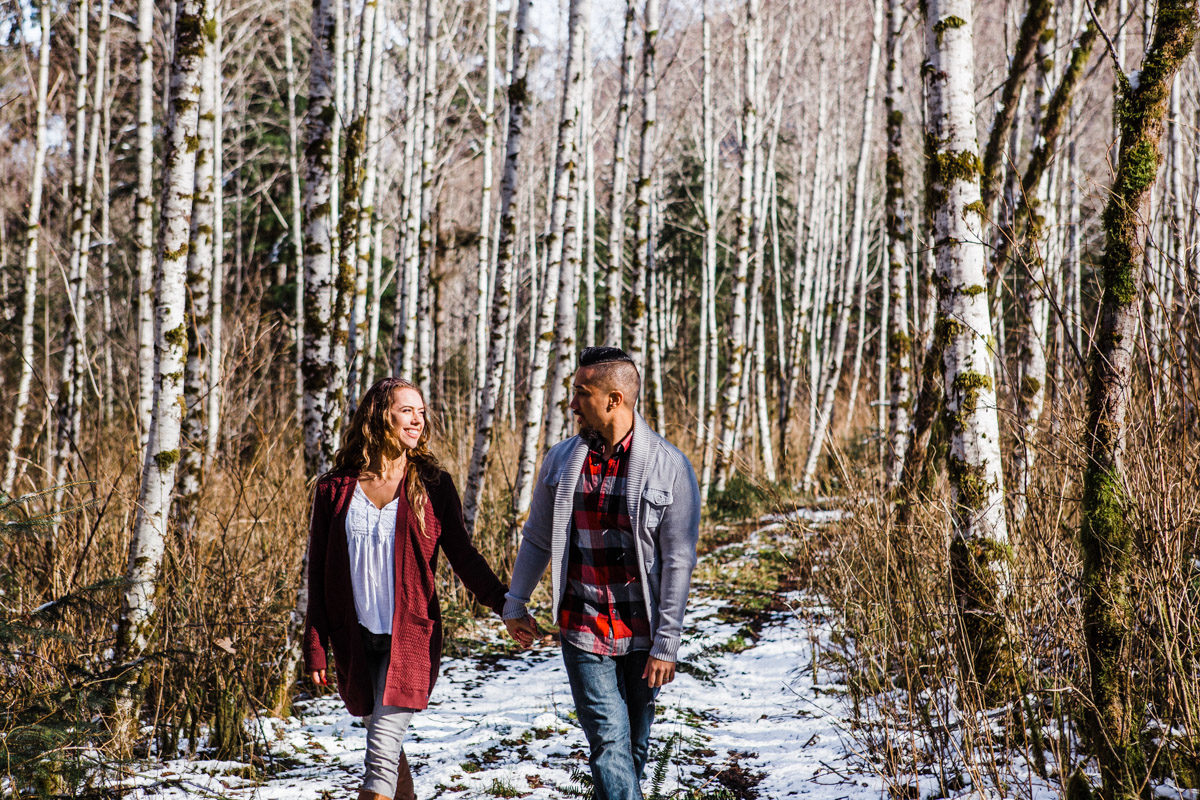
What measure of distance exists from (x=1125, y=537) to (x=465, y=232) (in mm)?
17387

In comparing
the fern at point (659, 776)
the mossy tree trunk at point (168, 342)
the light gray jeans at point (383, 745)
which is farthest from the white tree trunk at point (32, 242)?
the fern at point (659, 776)

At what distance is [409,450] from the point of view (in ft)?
11.1

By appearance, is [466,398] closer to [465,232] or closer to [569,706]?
[465,232]

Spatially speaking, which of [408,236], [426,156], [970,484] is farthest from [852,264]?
[970,484]

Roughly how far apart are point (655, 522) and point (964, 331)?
1.99 m

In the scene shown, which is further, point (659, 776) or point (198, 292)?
point (198, 292)

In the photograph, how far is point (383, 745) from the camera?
9.96 ft

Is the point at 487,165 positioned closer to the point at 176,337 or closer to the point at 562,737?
the point at 176,337

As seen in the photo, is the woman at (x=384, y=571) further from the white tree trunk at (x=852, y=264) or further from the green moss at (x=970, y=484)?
the white tree trunk at (x=852, y=264)

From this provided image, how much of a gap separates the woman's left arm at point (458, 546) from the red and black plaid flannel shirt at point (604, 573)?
1.49 ft

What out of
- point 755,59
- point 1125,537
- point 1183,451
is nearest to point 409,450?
point 1125,537

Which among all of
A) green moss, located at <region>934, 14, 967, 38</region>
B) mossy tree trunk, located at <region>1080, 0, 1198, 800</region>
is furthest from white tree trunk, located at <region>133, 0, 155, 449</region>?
mossy tree trunk, located at <region>1080, 0, 1198, 800</region>

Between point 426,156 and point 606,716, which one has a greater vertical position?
point 426,156

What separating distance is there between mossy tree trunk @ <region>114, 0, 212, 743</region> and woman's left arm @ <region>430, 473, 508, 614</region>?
1.57 m
